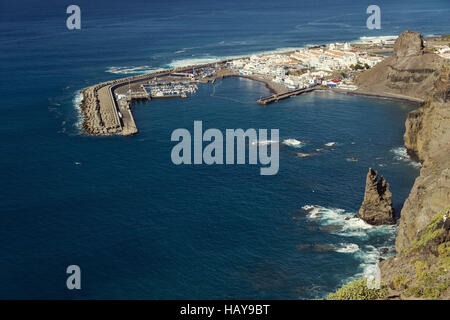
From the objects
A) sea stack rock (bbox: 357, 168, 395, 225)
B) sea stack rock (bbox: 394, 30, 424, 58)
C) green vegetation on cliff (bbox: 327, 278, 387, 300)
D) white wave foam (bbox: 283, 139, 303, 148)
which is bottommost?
green vegetation on cliff (bbox: 327, 278, 387, 300)

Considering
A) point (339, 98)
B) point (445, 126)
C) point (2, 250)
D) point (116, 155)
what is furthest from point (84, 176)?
point (339, 98)

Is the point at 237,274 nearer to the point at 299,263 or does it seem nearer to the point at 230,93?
the point at 299,263

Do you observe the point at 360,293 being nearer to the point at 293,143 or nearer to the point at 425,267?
the point at 425,267

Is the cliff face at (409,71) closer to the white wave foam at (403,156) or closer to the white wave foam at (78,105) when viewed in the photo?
the white wave foam at (403,156)

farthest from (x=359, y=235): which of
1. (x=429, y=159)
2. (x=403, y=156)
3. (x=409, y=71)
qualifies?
(x=409, y=71)

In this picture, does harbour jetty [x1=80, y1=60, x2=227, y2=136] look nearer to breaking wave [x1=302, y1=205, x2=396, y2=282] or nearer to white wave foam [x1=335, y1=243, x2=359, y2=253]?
breaking wave [x1=302, y1=205, x2=396, y2=282]

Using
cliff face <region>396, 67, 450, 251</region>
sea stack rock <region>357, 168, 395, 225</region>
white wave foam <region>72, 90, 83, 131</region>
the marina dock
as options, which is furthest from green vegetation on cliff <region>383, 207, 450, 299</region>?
the marina dock
